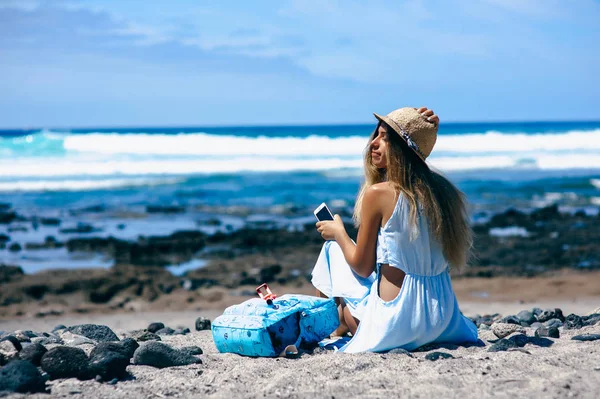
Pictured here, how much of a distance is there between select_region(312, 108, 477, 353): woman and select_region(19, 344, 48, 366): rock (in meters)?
1.74

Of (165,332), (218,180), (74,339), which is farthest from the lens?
(218,180)

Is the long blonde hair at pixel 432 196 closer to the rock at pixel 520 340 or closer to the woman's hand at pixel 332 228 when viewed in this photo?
the woman's hand at pixel 332 228

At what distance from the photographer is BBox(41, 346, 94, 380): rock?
10.9 feet

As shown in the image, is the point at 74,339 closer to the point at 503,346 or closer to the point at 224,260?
the point at 503,346

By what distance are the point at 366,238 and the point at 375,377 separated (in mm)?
820

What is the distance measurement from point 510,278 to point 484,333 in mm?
4282

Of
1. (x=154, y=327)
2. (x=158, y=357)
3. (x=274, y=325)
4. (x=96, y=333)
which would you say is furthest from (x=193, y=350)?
(x=154, y=327)

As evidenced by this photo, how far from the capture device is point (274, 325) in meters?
3.81

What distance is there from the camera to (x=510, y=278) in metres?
8.74

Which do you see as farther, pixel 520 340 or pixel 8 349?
pixel 520 340

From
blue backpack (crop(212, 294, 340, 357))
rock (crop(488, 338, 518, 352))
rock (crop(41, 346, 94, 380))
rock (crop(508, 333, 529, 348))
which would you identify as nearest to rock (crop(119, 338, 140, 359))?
rock (crop(41, 346, 94, 380))

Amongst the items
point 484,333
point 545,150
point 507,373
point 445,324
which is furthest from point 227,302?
point 545,150

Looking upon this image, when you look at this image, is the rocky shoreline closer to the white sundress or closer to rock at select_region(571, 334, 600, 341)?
the white sundress

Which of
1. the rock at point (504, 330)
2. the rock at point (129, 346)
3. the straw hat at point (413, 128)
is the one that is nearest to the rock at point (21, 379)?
the rock at point (129, 346)
